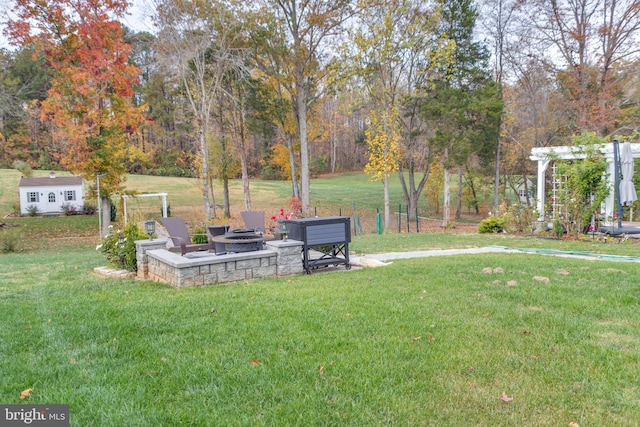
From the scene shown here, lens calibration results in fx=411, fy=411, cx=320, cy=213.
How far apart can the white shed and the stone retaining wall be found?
1975 cm

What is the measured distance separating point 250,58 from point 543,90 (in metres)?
14.6

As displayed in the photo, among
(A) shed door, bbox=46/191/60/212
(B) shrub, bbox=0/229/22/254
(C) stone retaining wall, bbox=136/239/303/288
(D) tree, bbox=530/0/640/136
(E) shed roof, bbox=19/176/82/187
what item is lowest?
(B) shrub, bbox=0/229/22/254

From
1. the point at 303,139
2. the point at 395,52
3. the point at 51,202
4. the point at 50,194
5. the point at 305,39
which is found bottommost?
the point at 51,202

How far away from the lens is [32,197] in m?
22.5

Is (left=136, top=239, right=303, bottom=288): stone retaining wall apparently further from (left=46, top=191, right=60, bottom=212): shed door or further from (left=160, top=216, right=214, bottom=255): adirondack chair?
Answer: (left=46, top=191, right=60, bottom=212): shed door

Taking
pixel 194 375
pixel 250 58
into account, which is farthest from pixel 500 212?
pixel 194 375

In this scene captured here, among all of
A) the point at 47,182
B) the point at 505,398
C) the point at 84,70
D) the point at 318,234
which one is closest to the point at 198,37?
the point at 84,70

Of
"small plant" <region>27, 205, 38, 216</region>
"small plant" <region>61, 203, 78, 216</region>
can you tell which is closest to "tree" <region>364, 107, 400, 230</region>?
"small plant" <region>61, 203, 78, 216</region>

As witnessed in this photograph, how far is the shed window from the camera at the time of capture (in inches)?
883

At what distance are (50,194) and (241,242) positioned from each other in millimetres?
21987

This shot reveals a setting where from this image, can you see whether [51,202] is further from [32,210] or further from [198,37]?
[198,37]

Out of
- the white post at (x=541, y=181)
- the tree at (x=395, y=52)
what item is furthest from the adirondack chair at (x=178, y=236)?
the tree at (x=395, y=52)

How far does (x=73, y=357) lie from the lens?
306 centimetres

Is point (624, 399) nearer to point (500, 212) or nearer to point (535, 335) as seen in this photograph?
point (535, 335)
